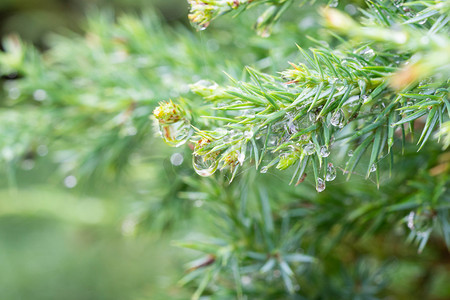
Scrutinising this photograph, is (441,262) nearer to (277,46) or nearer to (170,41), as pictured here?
(277,46)

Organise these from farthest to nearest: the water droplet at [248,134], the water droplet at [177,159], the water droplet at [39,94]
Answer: the water droplet at [39,94] < the water droplet at [177,159] < the water droplet at [248,134]

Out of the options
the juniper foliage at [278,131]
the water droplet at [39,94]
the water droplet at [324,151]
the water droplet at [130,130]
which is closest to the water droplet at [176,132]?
the juniper foliage at [278,131]

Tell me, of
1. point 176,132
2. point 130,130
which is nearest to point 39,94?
point 130,130

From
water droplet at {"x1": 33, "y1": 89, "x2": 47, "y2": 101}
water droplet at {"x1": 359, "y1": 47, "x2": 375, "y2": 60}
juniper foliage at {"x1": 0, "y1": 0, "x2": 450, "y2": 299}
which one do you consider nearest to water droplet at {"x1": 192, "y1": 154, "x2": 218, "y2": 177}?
juniper foliage at {"x1": 0, "y1": 0, "x2": 450, "y2": 299}

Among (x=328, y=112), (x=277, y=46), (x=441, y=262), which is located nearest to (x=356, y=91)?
(x=328, y=112)

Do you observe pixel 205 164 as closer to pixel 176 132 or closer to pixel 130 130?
pixel 176 132

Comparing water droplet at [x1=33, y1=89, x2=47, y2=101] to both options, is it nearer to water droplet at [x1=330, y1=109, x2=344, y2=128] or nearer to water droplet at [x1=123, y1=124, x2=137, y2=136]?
water droplet at [x1=123, y1=124, x2=137, y2=136]

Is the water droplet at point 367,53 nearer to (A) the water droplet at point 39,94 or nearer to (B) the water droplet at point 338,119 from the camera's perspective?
(B) the water droplet at point 338,119
